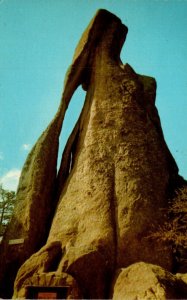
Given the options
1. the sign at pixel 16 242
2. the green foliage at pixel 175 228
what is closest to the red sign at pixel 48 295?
the sign at pixel 16 242

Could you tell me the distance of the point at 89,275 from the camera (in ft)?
25.9

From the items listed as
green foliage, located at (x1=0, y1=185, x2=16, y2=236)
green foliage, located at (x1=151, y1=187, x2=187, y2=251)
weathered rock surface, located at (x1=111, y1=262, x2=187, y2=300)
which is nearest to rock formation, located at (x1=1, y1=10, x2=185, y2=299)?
weathered rock surface, located at (x1=111, y1=262, x2=187, y2=300)

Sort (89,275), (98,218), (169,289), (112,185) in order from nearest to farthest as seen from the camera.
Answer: (169,289) < (89,275) < (98,218) < (112,185)

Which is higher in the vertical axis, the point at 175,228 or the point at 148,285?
the point at 175,228

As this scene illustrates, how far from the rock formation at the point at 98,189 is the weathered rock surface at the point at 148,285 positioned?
0.10ft

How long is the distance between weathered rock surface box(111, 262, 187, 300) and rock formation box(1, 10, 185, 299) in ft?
0.10

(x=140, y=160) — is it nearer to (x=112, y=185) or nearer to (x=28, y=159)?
(x=112, y=185)

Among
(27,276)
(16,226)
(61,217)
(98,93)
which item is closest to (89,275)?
(27,276)

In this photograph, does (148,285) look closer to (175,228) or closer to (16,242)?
(175,228)

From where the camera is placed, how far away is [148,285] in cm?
614

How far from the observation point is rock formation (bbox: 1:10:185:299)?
8.07 m

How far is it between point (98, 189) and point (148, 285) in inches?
151

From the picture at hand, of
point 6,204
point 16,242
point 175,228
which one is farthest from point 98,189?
point 6,204

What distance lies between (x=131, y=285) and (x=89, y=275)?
1621mm
